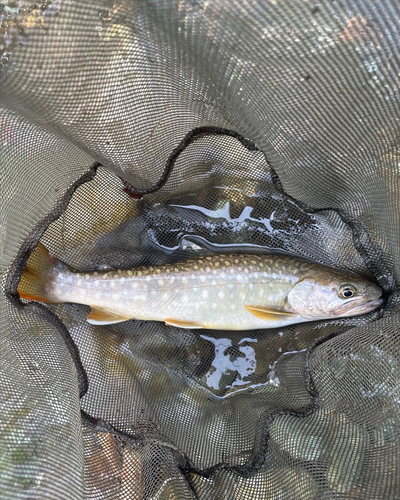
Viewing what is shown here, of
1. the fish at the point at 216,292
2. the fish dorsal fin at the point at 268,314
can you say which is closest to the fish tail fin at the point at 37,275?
the fish at the point at 216,292

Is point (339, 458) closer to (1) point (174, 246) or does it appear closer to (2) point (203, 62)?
(1) point (174, 246)

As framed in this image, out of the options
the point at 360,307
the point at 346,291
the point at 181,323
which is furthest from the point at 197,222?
the point at 360,307

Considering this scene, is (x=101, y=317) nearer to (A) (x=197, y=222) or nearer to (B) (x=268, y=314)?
(A) (x=197, y=222)

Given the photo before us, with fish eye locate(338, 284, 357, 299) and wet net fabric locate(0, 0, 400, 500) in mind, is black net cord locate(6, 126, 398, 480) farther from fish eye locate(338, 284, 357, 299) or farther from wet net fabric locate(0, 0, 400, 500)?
fish eye locate(338, 284, 357, 299)

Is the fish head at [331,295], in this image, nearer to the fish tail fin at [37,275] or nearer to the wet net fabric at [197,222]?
the wet net fabric at [197,222]

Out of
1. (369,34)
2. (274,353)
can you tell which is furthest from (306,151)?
(274,353)

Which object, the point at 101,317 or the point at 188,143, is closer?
the point at 188,143
